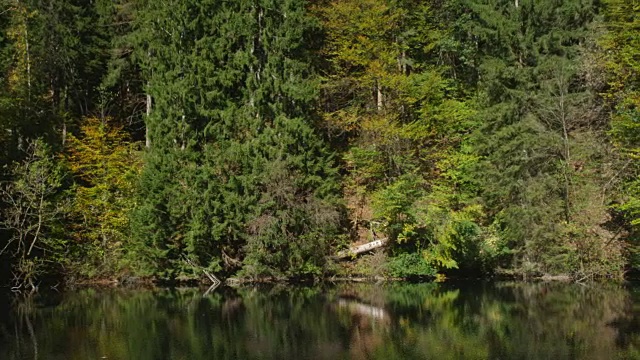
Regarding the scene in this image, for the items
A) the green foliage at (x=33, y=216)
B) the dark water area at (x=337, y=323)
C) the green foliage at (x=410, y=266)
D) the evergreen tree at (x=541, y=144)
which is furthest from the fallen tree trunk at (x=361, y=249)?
the green foliage at (x=33, y=216)

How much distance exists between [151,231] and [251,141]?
655 cm

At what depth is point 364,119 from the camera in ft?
104

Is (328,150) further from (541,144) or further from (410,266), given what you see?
(541,144)

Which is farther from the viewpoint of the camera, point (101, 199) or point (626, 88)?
point (101, 199)

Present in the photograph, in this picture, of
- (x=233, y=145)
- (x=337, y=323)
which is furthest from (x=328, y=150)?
(x=337, y=323)

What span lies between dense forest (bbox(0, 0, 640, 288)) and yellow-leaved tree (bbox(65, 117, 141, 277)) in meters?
0.11

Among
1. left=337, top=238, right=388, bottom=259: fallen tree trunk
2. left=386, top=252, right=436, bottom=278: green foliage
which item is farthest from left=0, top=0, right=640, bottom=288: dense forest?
left=337, top=238, right=388, bottom=259: fallen tree trunk

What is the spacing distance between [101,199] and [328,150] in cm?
1191

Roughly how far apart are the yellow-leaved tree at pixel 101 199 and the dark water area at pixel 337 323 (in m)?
3.31

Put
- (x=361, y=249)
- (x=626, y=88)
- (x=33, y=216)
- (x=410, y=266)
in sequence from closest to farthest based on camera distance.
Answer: (x=626, y=88)
(x=33, y=216)
(x=410, y=266)
(x=361, y=249)

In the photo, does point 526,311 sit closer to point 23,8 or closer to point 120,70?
point 120,70

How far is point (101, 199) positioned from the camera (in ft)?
101

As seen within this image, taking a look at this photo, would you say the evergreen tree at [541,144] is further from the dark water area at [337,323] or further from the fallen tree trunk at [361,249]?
the fallen tree trunk at [361,249]

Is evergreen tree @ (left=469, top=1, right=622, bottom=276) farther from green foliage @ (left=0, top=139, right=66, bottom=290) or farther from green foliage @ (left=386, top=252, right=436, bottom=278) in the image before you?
green foliage @ (left=0, top=139, right=66, bottom=290)
